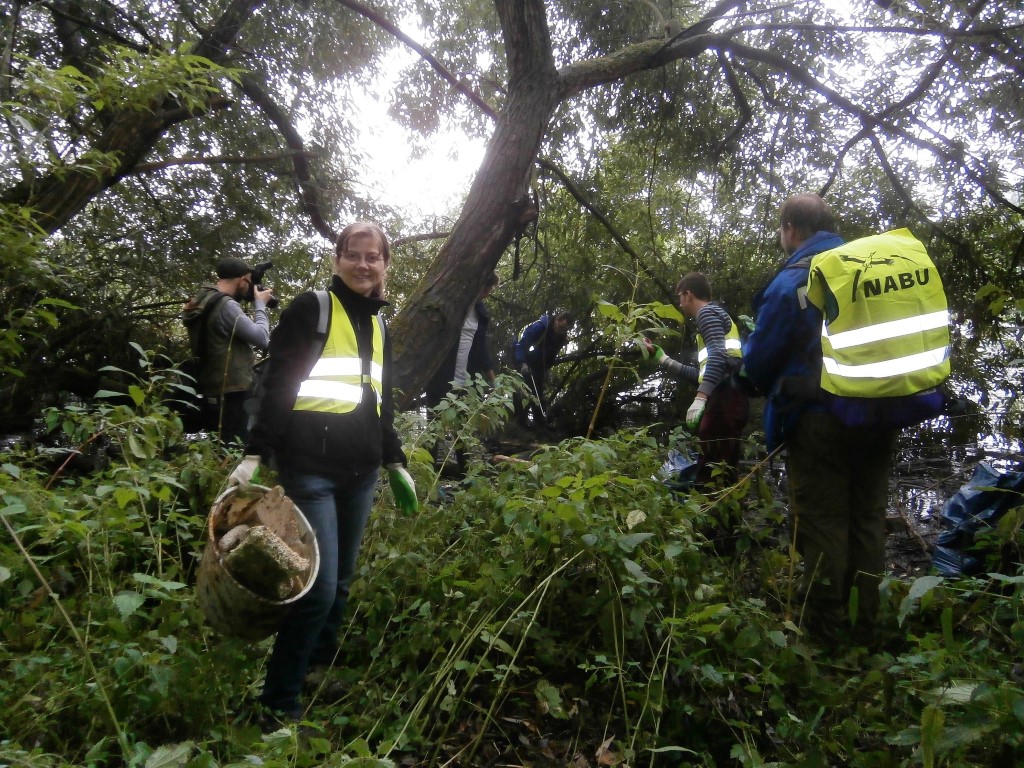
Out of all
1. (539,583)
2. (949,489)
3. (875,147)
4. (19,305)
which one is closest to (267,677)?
(539,583)

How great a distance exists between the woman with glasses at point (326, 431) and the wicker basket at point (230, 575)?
7 cm

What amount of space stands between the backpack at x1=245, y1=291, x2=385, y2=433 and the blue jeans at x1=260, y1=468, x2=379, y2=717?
0.76 feet

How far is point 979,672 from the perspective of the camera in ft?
6.08

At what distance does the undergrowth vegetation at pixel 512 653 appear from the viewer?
6.48ft

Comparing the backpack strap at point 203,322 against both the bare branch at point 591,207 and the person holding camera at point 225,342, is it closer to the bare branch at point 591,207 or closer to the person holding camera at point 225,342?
the person holding camera at point 225,342

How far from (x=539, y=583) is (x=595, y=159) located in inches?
246

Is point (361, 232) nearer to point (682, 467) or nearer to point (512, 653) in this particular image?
point (512, 653)

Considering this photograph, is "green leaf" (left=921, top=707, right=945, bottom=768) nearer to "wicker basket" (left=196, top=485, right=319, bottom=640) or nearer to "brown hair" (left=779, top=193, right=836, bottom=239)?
"wicker basket" (left=196, top=485, right=319, bottom=640)

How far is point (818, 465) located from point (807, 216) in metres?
1.09

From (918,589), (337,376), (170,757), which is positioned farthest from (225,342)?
(918,589)

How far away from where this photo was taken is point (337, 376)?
8.00ft

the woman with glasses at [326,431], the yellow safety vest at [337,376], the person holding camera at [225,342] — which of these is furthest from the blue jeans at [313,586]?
the person holding camera at [225,342]

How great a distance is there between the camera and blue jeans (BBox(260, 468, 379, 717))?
2.25m

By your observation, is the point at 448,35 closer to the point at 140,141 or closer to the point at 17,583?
the point at 140,141
